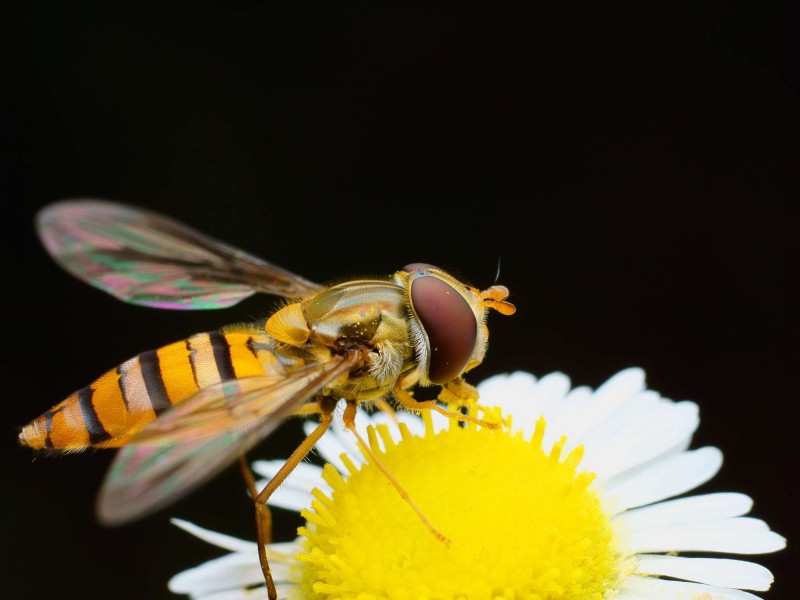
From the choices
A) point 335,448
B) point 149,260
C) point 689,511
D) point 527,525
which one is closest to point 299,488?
point 335,448

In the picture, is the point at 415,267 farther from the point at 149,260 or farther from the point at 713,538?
the point at 713,538

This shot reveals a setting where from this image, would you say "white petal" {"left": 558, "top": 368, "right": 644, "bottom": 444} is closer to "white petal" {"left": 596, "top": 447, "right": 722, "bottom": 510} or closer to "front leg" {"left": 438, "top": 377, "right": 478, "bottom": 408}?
"white petal" {"left": 596, "top": 447, "right": 722, "bottom": 510}

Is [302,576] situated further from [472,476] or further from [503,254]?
[503,254]

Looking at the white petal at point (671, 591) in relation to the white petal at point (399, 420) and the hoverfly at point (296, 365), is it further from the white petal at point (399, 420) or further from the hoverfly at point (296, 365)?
the white petal at point (399, 420)

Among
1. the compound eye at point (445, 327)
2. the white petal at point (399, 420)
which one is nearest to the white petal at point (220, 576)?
the white petal at point (399, 420)

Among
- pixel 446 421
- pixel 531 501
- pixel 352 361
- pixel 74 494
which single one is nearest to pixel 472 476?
pixel 531 501
